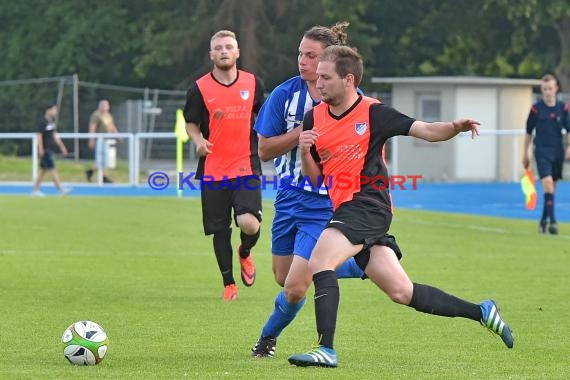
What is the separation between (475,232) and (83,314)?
979 cm

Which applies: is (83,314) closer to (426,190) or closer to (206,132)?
(206,132)

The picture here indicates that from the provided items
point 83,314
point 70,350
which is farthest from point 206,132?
point 70,350

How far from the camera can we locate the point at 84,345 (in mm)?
7422

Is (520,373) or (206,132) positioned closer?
(520,373)

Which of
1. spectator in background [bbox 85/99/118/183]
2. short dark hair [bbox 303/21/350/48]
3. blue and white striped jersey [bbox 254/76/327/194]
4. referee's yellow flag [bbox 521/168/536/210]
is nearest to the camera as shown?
short dark hair [bbox 303/21/350/48]

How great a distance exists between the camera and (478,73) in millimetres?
49125

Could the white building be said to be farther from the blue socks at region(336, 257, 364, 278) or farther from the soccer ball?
the soccer ball

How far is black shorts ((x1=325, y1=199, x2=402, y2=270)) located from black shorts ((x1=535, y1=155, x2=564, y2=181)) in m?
10.9

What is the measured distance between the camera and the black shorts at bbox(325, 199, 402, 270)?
7.20 metres

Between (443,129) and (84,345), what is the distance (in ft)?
7.39

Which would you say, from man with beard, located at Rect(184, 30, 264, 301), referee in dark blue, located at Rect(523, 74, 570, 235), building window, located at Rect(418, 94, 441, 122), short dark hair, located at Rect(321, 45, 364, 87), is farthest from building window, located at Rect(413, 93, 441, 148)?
short dark hair, located at Rect(321, 45, 364, 87)

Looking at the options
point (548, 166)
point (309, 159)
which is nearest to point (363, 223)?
point (309, 159)

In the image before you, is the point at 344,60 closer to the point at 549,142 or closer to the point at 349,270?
the point at 349,270

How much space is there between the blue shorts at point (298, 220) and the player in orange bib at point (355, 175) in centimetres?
56
